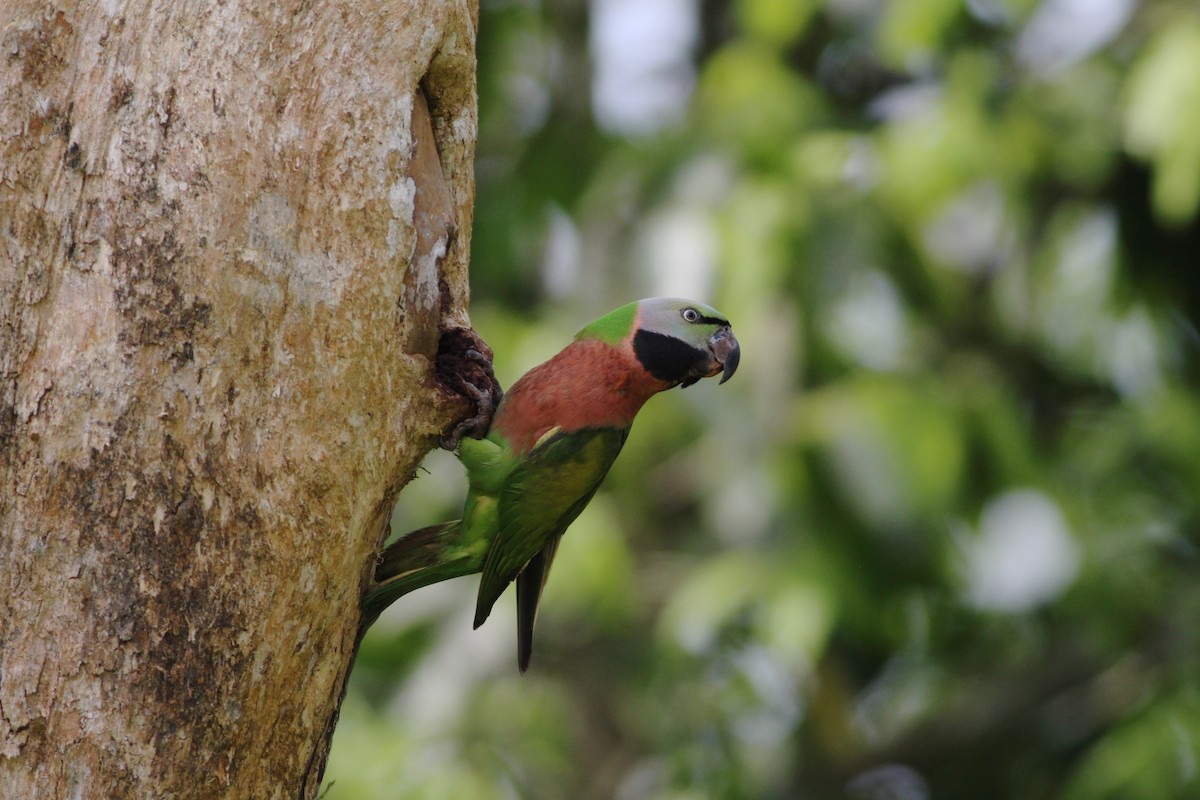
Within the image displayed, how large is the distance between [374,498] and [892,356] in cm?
666

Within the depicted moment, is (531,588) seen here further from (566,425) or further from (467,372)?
(467,372)

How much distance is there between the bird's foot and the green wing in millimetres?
186

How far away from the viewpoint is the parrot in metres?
3.79

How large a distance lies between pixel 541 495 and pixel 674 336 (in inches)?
23.2

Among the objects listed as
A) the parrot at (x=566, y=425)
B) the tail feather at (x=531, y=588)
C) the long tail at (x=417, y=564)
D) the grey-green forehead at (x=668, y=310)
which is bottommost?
the tail feather at (x=531, y=588)

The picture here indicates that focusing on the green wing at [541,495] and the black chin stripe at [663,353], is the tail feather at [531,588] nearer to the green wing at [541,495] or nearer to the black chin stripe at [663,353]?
the green wing at [541,495]

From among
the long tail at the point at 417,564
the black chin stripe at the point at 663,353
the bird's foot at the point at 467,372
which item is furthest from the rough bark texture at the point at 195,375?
the black chin stripe at the point at 663,353

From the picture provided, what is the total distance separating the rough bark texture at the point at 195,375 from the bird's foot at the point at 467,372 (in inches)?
8.1

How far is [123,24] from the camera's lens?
306 cm

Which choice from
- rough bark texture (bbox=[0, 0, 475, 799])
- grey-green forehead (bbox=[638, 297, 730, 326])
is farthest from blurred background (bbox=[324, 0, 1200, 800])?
rough bark texture (bbox=[0, 0, 475, 799])

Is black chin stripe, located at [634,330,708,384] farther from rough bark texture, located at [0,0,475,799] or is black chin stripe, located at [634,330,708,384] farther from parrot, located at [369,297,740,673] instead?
rough bark texture, located at [0,0,475,799]

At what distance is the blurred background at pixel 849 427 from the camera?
782 centimetres

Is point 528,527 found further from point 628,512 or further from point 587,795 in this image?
point 587,795

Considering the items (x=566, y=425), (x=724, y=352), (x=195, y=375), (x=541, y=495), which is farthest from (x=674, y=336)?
(x=195, y=375)
